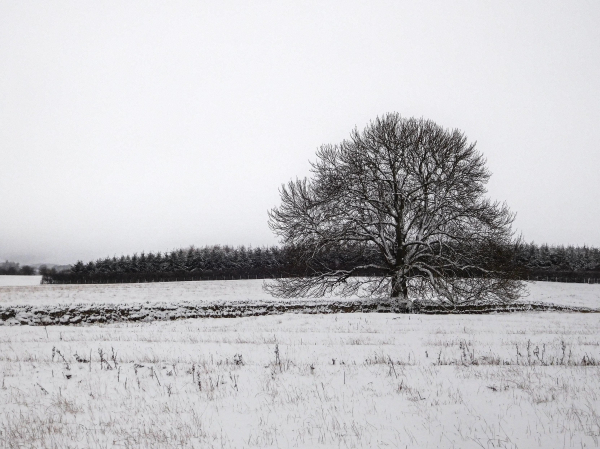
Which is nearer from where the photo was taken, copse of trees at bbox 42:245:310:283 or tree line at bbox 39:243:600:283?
tree line at bbox 39:243:600:283

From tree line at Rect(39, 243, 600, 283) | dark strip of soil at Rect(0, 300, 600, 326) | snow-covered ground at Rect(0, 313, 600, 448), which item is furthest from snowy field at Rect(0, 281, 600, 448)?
tree line at Rect(39, 243, 600, 283)

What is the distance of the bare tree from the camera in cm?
1789

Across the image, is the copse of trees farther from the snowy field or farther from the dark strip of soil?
the snowy field

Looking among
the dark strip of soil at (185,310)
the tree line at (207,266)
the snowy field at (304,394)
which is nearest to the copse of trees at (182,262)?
the tree line at (207,266)

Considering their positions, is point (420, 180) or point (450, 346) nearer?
point (450, 346)

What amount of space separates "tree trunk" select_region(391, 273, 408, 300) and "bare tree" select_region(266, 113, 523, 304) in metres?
0.05

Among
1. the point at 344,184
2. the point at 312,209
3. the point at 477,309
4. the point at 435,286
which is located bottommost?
the point at 477,309

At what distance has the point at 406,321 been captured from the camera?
13898mm

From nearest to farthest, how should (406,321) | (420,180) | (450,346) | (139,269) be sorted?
1. (450,346)
2. (406,321)
3. (420,180)
4. (139,269)

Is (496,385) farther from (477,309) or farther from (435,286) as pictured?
(477,309)

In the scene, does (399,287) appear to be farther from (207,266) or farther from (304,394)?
(207,266)

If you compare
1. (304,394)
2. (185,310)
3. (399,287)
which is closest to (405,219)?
(399,287)

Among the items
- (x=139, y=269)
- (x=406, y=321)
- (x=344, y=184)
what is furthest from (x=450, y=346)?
(x=139, y=269)

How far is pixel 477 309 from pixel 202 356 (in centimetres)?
1745
